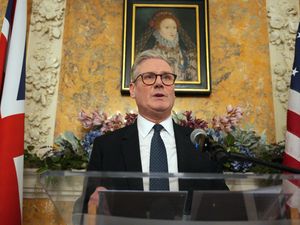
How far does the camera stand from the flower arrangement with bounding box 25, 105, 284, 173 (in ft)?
10.1

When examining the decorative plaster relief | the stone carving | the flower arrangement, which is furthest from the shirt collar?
the stone carving

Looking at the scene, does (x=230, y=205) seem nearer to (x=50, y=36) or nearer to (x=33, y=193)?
(x=33, y=193)

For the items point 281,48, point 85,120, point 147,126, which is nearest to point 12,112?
point 85,120

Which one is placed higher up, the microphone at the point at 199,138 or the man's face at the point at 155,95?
the man's face at the point at 155,95

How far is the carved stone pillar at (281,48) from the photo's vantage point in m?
3.68

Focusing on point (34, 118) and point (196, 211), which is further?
point (34, 118)

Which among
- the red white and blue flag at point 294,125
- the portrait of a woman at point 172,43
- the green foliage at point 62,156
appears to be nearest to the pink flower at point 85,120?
the green foliage at point 62,156

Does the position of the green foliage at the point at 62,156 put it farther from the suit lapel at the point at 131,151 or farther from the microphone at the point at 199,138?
the microphone at the point at 199,138

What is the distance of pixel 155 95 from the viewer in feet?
7.55

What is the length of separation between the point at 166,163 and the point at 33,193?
1.64 metres

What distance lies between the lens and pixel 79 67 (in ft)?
12.4

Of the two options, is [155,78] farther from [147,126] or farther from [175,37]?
[175,37]

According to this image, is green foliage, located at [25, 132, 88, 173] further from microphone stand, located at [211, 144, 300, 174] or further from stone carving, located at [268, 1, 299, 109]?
microphone stand, located at [211, 144, 300, 174]

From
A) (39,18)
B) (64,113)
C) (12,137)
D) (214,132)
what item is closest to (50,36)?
(39,18)
